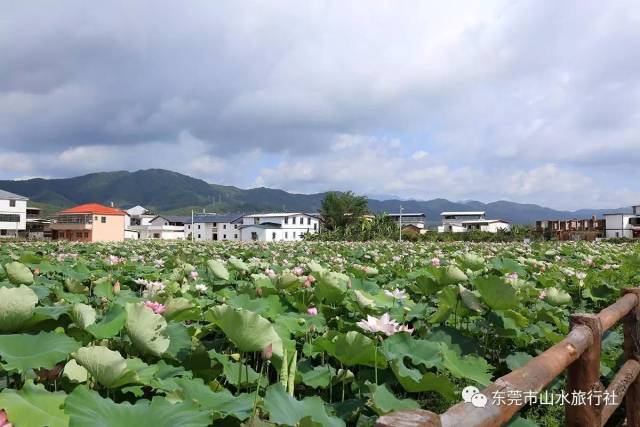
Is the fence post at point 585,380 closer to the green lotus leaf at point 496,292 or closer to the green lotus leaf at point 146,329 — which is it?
the green lotus leaf at point 496,292

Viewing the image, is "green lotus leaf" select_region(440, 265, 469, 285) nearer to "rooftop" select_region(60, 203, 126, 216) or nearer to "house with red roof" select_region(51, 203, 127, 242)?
A: "house with red roof" select_region(51, 203, 127, 242)

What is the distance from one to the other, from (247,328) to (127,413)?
1.94 ft

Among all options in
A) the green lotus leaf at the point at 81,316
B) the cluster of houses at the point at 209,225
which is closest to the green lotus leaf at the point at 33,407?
the green lotus leaf at the point at 81,316

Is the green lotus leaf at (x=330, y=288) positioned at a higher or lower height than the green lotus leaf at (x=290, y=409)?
higher

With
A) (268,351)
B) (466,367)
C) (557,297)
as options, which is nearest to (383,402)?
(268,351)

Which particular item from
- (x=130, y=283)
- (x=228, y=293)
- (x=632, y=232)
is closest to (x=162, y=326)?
(x=228, y=293)

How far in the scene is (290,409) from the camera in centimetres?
131

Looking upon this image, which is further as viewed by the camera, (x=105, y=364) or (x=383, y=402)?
(x=383, y=402)

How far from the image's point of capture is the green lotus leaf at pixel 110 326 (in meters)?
1.67

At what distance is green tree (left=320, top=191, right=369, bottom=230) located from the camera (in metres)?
55.7

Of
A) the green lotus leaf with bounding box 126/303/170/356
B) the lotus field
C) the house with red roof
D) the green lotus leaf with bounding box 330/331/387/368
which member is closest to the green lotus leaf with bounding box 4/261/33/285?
Answer: the lotus field

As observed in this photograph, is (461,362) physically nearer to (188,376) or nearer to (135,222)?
(188,376)

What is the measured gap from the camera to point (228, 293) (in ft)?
9.90

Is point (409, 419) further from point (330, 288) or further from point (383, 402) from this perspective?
point (330, 288)
